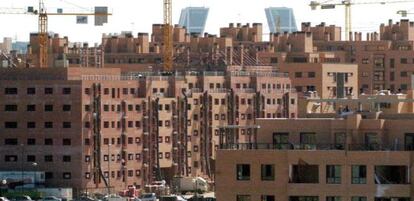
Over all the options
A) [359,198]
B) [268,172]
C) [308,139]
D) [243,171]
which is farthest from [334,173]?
[243,171]

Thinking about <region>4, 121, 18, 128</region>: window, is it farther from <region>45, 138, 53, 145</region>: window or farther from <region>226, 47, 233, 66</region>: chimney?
<region>226, 47, 233, 66</region>: chimney

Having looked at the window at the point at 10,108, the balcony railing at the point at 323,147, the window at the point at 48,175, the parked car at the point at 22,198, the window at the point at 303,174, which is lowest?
the parked car at the point at 22,198

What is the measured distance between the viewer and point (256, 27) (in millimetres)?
199125

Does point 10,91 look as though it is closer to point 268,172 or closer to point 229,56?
point 229,56

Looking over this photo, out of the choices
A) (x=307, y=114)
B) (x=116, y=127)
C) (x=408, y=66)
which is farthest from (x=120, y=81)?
(x=307, y=114)

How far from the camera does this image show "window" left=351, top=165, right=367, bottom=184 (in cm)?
3672

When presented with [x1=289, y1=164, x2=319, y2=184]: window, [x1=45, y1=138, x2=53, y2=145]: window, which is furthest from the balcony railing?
[x1=45, y1=138, x2=53, y2=145]: window

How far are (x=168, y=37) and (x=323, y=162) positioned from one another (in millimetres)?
134885

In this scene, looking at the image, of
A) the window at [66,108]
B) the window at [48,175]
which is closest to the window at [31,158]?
the window at [48,175]

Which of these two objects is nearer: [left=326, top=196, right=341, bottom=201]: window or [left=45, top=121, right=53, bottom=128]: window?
[left=326, top=196, right=341, bottom=201]: window

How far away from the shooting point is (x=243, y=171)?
37.7 meters

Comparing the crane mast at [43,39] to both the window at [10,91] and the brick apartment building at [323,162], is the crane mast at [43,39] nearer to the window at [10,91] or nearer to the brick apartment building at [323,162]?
the window at [10,91]

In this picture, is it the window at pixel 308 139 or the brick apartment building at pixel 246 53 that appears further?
the brick apartment building at pixel 246 53

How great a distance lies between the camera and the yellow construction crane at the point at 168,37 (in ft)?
546
